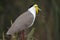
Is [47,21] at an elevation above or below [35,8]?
below

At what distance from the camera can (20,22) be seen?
7.25m

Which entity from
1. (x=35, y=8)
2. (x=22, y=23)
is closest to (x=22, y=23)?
(x=22, y=23)

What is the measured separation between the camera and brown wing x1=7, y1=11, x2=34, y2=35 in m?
7.06

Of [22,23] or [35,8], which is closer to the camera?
[22,23]

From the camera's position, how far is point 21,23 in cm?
725

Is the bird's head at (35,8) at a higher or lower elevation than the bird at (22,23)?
higher

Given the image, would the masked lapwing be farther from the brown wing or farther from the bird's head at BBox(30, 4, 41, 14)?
the bird's head at BBox(30, 4, 41, 14)

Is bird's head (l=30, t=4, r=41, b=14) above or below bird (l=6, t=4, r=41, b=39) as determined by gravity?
above

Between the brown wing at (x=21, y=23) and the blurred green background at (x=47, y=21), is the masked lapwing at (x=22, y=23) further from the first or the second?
the blurred green background at (x=47, y=21)

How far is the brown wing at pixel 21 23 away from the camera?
7061mm

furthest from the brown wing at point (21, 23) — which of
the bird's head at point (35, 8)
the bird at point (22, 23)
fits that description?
the bird's head at point (35, 8)

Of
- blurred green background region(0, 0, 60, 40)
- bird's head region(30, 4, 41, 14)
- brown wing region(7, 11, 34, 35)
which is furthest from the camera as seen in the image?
bird's head region(30, 4, 41, 14)

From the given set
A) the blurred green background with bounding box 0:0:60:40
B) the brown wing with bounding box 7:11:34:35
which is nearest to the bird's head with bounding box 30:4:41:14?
the blurred green background with bounding box 0:0:60:40

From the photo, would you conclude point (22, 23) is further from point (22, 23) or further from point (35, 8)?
point (35, 8)
